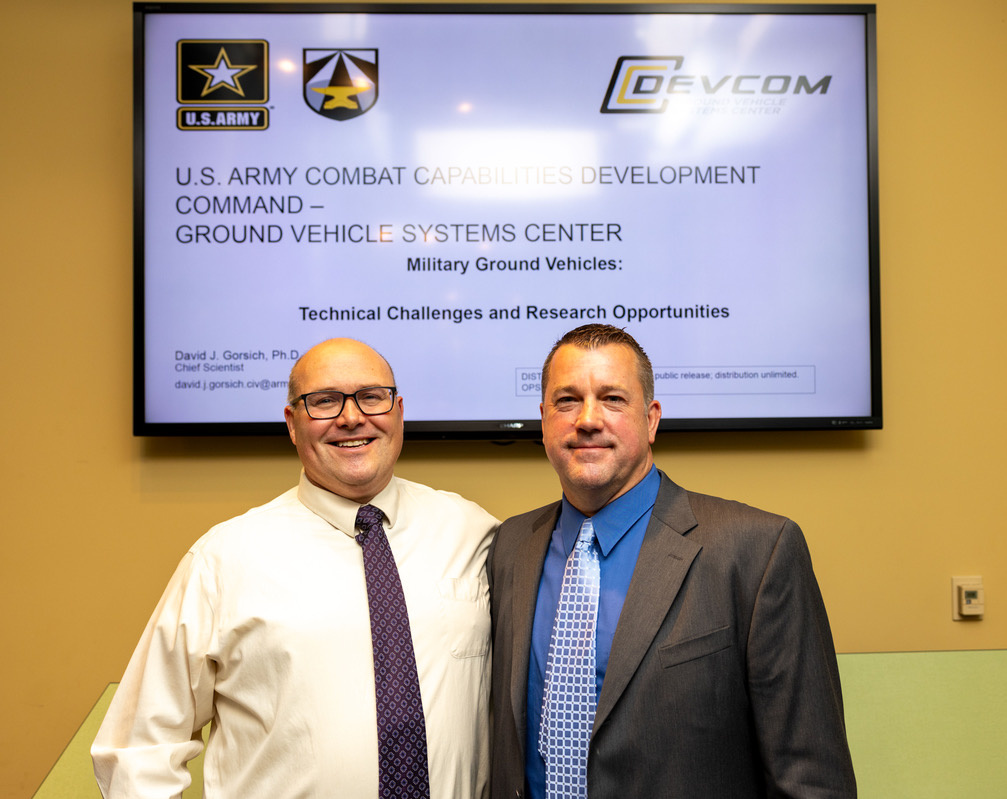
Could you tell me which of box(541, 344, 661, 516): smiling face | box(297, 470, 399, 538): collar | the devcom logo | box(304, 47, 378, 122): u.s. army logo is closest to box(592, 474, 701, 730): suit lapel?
box(541, 344, 661, 516): smiling face

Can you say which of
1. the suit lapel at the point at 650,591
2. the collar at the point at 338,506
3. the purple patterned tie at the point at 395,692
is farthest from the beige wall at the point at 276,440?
the suit lapel at the point at 650,591

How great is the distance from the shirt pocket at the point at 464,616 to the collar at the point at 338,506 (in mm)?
184

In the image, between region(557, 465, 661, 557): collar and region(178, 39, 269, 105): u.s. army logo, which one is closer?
region(557, 465, 661, 557): collar

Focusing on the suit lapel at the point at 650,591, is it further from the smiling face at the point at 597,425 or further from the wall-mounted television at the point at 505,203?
the wall-mounted television at the point at 505,203

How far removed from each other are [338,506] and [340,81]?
52.8 inches

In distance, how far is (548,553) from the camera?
1.67m

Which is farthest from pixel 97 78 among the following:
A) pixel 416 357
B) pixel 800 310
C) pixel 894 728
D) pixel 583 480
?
pixel 894 728

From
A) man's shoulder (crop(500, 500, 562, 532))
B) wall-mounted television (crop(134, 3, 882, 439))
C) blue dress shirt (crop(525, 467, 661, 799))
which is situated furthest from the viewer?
wall-mounted television (crop(134, 3, 882, 439))

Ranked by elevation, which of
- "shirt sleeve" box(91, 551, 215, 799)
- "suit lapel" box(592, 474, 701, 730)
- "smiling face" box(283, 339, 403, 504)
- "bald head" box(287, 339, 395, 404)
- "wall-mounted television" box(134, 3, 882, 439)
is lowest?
"shirt sleeve" box(91, 551, 215, 799)

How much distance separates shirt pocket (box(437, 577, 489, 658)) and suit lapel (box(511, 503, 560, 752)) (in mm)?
109

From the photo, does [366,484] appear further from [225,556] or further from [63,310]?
[63,310]

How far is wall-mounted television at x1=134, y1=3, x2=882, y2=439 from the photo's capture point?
234 centimetres

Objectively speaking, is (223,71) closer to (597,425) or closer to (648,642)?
(597,425)

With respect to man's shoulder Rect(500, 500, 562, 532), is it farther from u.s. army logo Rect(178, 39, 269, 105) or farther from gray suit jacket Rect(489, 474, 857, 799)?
u.s. army logo Rect(178, 39, 269, 105)
